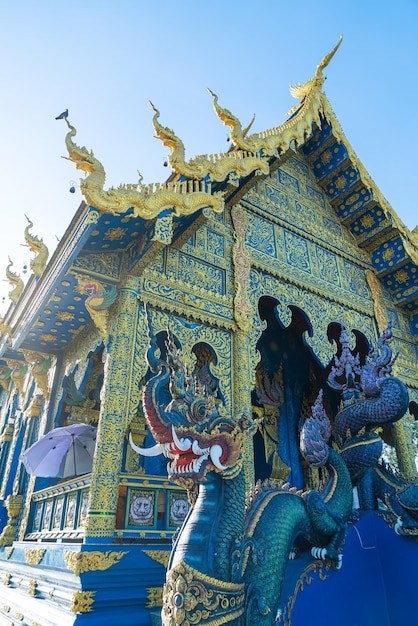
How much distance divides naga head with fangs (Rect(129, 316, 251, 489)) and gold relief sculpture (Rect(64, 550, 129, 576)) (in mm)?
1483

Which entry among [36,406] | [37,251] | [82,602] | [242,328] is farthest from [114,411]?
[36,406]

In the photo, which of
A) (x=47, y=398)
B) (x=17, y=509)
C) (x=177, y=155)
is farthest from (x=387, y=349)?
(x=17, y=509)

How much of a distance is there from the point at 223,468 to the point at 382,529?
1.93 metres

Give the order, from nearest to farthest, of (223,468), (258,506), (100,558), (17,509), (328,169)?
(223,468) < (258,506) < (100,558) < (17,509) < (328,169)

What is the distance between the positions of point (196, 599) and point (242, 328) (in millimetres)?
3846

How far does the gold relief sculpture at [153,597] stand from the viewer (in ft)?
12.0

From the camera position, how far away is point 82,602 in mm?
3428

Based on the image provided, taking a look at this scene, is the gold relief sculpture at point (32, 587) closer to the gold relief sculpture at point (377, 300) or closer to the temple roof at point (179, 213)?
the temple roof at point (179, 213)

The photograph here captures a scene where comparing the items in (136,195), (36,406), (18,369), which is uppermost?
(136,195)

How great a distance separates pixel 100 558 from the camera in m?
3.65

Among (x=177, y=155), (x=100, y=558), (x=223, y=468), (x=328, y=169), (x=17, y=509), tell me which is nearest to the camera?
Answer: (x=223, y=468)

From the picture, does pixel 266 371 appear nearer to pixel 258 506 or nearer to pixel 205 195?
pixel 205 195

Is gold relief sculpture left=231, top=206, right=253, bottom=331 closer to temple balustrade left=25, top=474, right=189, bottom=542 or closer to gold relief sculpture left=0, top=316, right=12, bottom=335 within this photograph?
temple balustrade left=25, top=474, right=189, bottom=542

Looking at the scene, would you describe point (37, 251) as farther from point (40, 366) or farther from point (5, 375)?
point (5, 375)
